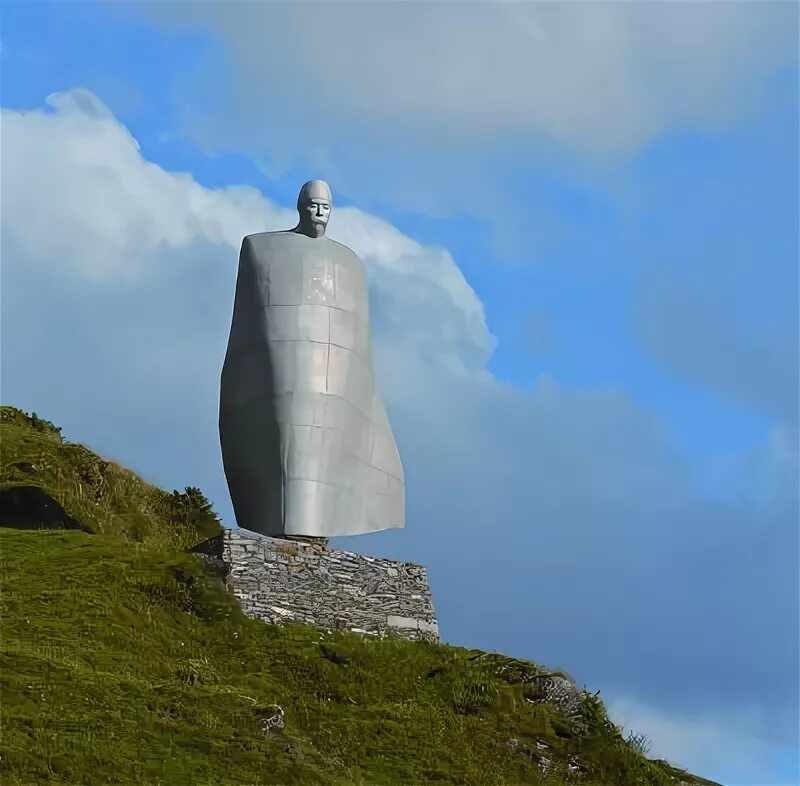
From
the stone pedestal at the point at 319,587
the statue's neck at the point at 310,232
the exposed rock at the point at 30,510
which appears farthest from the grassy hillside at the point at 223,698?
the statue's neck at the point at 310,232

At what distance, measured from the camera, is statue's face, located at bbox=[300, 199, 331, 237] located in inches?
1068

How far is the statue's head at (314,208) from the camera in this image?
1068 inches

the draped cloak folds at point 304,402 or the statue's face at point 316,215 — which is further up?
the statue's face at point 316,215

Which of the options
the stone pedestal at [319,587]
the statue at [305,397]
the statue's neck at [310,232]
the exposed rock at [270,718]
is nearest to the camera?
the exposed rock at [270,718]

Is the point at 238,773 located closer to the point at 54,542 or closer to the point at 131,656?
the point at 131,656

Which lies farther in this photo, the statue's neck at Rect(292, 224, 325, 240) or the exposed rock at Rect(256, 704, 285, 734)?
the statue's neck at Rect(292, 224, 325, 240)

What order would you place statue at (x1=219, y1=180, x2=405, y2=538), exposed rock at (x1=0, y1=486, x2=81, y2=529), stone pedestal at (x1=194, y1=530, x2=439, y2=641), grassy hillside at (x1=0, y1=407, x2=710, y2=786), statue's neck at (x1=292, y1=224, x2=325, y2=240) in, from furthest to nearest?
1. exposed rock at (x1=0, y1=486, x2=81, y2=529)
2. statue's neck at (x1=292, y1=224, x2=325, y2=240)
3. statue at (x1=219, y1=180, x2=405, y2=538)
4. stone pedestal at (x1=194, y1=530, x2=439, y2=641)
5. grassy hillside at (x1=0, y1=407, x2=710, y2=786)

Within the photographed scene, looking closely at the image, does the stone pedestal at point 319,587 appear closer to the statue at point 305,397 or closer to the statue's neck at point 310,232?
the statue at point 305,397

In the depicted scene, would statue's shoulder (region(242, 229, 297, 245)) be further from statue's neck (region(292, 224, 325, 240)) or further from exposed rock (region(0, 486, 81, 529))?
exposed rock (region(0, 486, 81, 529))

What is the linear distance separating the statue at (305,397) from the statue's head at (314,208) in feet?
0.06

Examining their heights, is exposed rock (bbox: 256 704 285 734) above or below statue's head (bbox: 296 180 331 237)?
below

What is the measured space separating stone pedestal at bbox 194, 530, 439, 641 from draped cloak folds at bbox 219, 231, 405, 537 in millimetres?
638

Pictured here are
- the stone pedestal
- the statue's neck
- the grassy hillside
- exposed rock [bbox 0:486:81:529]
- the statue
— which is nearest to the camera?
the grassy hillside

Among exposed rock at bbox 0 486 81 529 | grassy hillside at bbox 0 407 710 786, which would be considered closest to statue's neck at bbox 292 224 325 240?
grassy hillside at bbox 0 407 710 786
